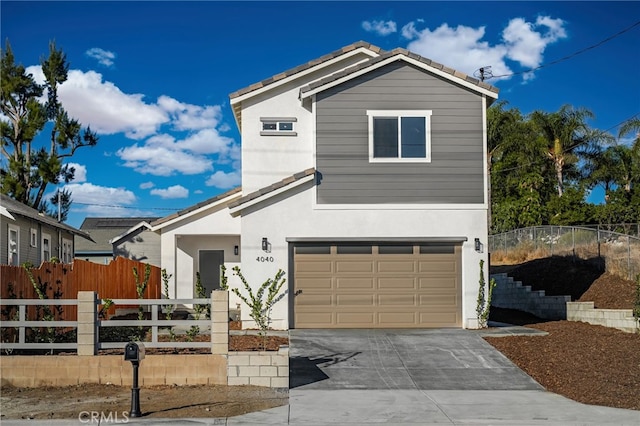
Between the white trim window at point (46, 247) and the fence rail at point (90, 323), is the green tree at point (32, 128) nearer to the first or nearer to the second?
the white trim window at point (46, 247)

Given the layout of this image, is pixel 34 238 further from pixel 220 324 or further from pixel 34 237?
pixel 220 324

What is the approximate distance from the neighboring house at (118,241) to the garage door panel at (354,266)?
30.0 feet

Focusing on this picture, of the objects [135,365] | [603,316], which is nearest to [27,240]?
[135,365]

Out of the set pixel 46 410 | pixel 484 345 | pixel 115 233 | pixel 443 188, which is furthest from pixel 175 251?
pixel 115 233

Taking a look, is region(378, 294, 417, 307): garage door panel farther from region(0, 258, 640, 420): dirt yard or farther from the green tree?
the green tree

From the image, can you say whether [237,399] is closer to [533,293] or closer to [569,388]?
[569,388]

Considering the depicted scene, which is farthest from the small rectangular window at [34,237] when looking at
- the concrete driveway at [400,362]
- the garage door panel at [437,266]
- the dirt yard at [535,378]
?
the garage door panel at [437,266]

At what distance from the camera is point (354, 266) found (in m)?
19.1

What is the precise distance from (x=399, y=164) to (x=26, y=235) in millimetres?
15061

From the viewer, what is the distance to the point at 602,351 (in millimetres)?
15812

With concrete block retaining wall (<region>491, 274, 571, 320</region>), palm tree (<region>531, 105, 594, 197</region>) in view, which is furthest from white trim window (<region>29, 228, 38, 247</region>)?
palm tree (<region>531, 105, 594, 197</region>)

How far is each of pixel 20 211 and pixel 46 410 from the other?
50.0 ft

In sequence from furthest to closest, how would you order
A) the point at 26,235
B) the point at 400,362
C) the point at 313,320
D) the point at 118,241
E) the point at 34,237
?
the point at 118,241 → the point at 34,237 → the point at 26,235 → the point at 313,320 → the point at 400,362

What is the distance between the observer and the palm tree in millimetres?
43188
